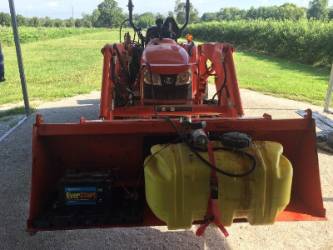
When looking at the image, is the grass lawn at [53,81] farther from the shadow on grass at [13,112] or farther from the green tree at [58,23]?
the green tree at [58,23]

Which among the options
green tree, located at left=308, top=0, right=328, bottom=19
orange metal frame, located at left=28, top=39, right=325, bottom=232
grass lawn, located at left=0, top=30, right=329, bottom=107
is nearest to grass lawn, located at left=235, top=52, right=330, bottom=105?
grass lawn, located at left=0, top=30, right=329, bottom=107

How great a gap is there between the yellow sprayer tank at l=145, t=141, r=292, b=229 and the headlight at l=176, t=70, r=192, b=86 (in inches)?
71.8

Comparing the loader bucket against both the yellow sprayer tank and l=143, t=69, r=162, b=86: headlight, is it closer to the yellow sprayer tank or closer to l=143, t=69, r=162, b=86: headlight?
the yellow sprayer tank

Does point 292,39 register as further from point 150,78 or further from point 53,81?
point 150,78

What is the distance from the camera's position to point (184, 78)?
13.2ft

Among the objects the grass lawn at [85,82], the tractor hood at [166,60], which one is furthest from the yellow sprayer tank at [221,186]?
the grass lawn at [85,82]

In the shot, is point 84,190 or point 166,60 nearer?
point 84,190

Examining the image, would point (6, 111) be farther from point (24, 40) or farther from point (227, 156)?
point (24, 40)

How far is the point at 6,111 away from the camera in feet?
23.2

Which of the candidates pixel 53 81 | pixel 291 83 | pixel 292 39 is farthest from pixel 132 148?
pixel 292 39

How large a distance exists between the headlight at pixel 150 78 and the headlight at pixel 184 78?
19 cm

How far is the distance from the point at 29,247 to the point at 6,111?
458 cm

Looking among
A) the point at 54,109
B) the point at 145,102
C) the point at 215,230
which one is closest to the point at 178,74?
the point at 145,102

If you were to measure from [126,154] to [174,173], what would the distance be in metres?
0.77
